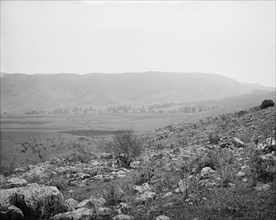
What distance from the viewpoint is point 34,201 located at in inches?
183

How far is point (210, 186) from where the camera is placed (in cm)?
551

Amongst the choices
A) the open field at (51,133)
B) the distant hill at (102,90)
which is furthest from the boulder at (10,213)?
the distant hill at (102,90)

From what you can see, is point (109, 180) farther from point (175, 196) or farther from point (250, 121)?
point (250, 121)

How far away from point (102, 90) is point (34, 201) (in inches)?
6561

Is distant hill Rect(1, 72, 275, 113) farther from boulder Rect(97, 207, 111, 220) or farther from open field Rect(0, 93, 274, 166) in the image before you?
boulder Rect(97, 207, 111, 220)

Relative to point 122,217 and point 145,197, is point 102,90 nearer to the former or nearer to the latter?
point 145,197

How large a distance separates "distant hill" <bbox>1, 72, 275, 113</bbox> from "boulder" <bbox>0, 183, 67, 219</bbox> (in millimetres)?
140185

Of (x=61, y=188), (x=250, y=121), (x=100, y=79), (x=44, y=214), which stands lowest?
(x=61, y=188)

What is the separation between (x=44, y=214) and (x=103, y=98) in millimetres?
153821

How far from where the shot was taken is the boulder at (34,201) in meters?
4.56

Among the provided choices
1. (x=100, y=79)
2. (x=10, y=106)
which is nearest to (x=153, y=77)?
(x=100, y=79)

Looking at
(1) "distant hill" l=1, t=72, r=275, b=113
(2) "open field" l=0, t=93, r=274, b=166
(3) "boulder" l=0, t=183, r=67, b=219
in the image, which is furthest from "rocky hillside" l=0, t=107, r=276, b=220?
(1) "distant hill" l=1, t=72, r=275, b=113

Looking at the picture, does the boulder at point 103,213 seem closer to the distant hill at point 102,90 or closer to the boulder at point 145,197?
the boulder at point 145,197

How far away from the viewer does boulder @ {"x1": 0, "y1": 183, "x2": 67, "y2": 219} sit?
4.56m
